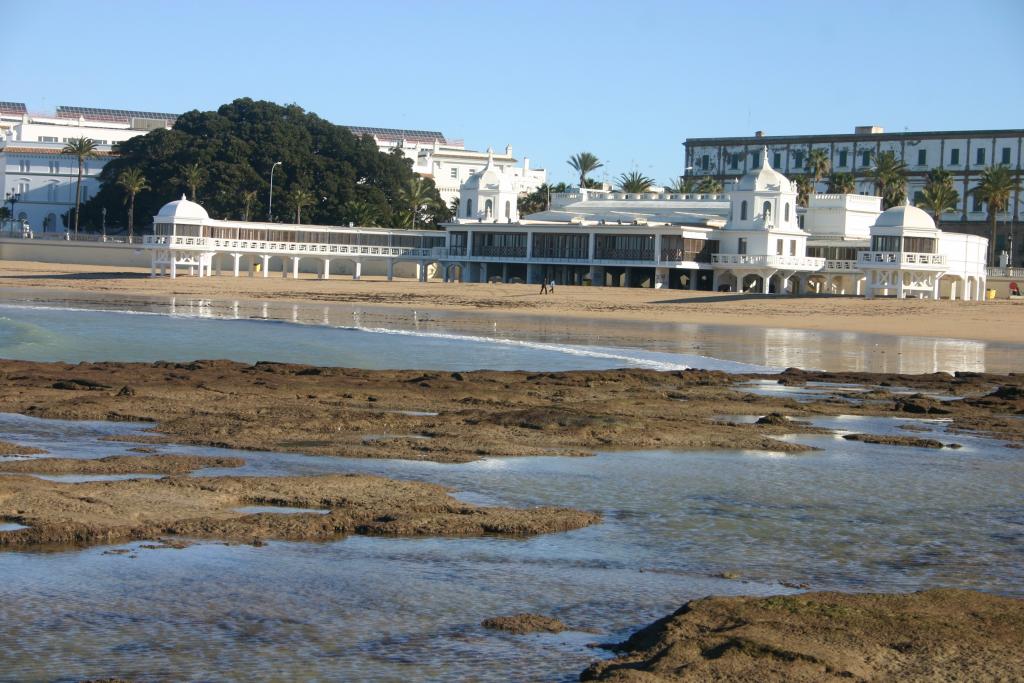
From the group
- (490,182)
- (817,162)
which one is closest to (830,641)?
(490,182)

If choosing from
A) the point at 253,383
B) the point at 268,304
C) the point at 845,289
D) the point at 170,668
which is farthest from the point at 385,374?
the point at 845,289

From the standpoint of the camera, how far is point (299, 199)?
11394 centimetres

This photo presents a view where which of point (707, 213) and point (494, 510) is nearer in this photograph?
point (494, 510)

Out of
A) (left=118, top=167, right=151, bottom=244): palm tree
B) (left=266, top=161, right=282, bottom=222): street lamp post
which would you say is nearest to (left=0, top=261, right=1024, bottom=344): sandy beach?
(left=266, top=161, right=282, bottom=222): street lamp post

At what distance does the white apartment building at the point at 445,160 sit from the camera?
516 feet

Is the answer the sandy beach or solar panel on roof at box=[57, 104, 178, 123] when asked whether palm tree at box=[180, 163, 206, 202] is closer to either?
the sandy beach

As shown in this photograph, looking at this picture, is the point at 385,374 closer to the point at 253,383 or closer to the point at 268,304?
the point at 253,383

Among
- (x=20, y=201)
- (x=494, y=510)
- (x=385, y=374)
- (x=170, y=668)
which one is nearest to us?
(x=170, y=668)

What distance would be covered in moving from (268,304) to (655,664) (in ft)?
220

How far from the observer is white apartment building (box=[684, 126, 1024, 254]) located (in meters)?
123

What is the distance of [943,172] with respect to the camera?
381 ft

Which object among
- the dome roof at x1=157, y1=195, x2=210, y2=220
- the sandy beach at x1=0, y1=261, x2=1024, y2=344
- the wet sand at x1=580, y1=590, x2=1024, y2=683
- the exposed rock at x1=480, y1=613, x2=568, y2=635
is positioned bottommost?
the exposed rock at x1=480, y1=613, x2=568, y2=635

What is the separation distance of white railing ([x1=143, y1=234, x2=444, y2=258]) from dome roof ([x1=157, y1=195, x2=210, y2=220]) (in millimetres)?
1471

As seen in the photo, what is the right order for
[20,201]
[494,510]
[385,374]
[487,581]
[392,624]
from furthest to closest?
1. [20,201]
2. [385,374]
3. [494,510]
4. [487,581]
5. [392,624]
